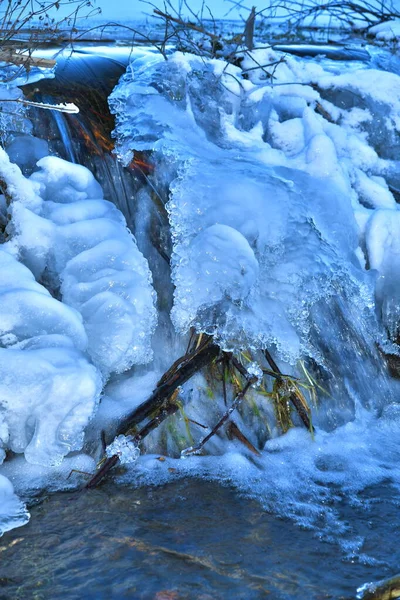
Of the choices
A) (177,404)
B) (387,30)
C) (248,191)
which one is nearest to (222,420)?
(177,404)

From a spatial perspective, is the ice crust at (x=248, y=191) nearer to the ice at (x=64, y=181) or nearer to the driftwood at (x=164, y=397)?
the driftwood at (x=164, y=397)

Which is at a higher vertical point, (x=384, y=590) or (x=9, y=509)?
(x=9, y=509)

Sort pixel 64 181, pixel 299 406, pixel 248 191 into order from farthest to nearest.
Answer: pixel 64 181
pixel 248 191
pixel 299 406

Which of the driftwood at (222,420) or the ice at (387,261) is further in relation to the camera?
the ice at (387,261)

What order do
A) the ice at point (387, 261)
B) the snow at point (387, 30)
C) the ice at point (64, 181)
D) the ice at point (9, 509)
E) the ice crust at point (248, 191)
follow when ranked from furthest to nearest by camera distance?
the snow at point (387, 30), the ice at point (387, 261), the ice at point (64, 181), the ice crust at point (248, 191), the ice at point (9, 509)

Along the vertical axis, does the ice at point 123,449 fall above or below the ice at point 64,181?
below

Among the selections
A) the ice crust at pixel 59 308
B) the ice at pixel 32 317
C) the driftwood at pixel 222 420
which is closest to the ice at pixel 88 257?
the ice crust at pixel 59 308

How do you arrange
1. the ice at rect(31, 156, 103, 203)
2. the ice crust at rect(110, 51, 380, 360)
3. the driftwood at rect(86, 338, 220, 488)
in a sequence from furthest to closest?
the ice at rect(31, 156, 103, 203)
the ice crust at rect(110, 51, 380, 360)
the driftwood at rect(86, 338, 220, 488)

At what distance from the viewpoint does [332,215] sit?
3504mm

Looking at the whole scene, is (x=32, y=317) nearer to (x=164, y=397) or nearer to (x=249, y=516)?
(x=164, y=397)

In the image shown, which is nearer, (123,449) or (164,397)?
(123,449)

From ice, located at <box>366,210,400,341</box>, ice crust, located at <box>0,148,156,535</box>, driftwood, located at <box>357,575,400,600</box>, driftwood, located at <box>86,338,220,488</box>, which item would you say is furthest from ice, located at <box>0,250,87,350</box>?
ice, located at <box>366,210,400,341</box>

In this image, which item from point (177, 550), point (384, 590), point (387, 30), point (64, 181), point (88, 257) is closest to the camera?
point (384, 590)

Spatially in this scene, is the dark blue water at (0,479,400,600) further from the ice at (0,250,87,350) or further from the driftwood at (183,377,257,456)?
the ice at (0,250,87,350)
